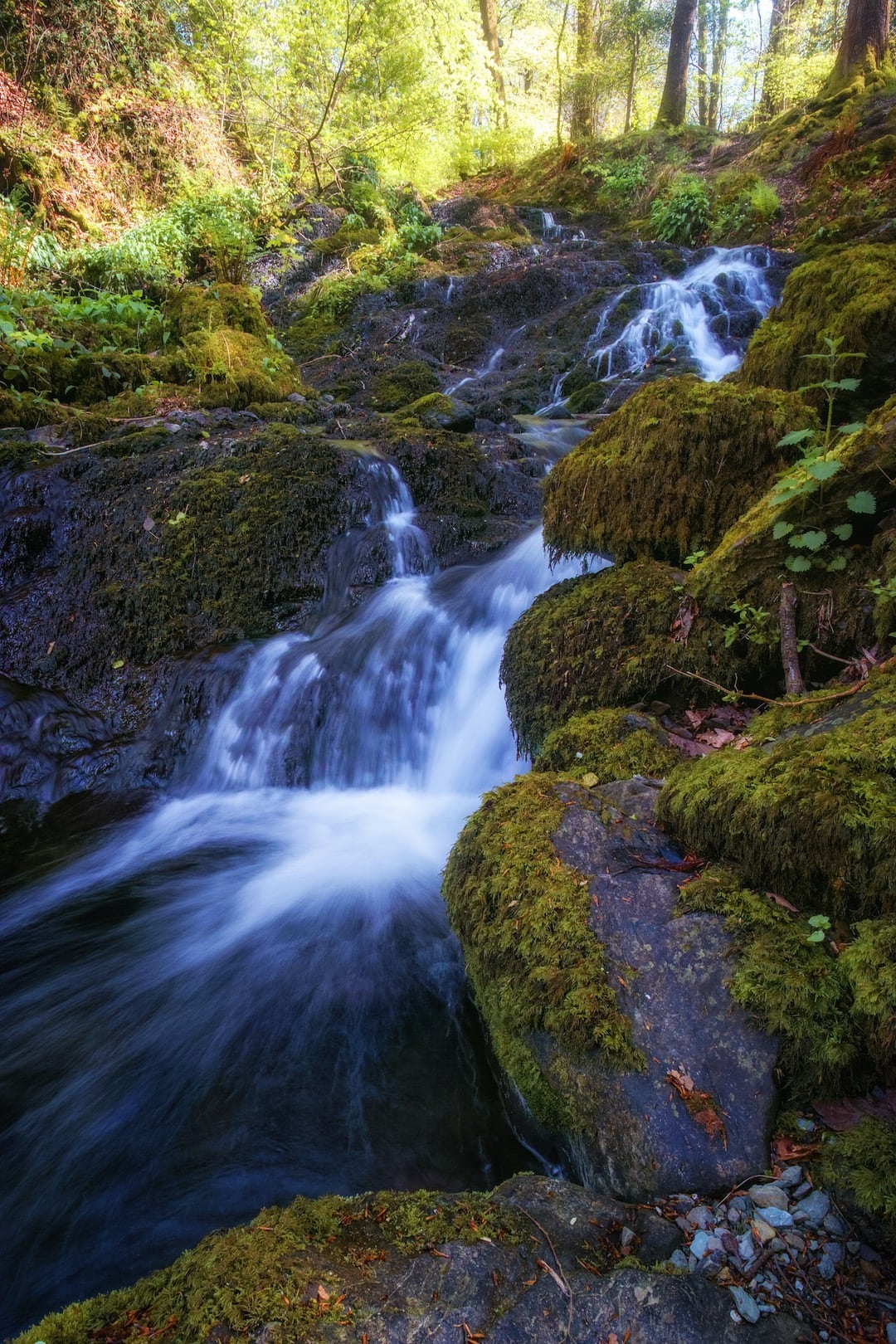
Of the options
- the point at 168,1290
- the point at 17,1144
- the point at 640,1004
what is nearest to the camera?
the point at 168,1290

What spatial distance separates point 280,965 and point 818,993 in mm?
2845

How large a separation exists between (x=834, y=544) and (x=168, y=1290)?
3.42 metres

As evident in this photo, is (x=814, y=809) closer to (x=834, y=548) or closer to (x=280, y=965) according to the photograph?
(x=834, y=548)

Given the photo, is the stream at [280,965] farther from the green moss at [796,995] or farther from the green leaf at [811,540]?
the green leaf at [811,540]

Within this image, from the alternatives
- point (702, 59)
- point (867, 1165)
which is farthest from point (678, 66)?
point (867, 1165)

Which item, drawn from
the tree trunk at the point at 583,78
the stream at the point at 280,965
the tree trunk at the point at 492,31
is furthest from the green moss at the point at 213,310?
the tree trunk at the point at 583,78

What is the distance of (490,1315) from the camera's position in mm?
1485

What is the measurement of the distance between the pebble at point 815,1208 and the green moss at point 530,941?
48cm

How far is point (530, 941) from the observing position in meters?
2.32

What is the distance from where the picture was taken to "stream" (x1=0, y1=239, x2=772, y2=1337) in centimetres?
252

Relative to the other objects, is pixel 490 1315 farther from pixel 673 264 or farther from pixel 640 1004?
pixel 673 264

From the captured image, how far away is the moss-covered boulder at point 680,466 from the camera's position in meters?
3.66

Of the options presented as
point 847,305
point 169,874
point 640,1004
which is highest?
point 847,305

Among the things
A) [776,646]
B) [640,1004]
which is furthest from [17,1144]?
[776,646]
